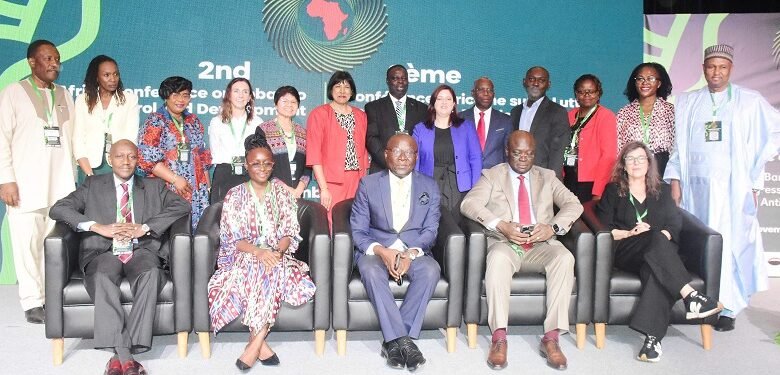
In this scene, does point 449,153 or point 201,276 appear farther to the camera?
point 449,153

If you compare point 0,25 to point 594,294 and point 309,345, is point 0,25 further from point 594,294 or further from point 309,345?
point 594,294

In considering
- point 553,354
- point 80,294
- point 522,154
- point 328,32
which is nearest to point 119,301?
point 80,294

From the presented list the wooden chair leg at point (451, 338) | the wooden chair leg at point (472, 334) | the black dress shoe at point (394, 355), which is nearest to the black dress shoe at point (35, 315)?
the black dress shoe at point (394, 355)

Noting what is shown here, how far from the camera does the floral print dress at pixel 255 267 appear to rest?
4219mm

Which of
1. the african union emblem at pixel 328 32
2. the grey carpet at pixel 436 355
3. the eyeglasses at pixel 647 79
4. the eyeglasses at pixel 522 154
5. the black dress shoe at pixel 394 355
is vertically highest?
the african union emblem at pixel 328 32

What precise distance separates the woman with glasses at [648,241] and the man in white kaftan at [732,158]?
0.54 meters

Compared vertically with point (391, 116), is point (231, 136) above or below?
below

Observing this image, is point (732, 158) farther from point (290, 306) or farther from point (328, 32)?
point (328, 32)

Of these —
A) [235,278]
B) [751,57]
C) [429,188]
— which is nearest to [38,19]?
[235,278]

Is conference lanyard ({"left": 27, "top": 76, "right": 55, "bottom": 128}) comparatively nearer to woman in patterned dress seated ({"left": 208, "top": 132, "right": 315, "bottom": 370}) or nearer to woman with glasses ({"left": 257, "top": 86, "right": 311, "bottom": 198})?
woman with glasses ({"left": 257, "top": 86, "right": 311, "bottom": 198})

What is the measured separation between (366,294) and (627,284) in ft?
5.17

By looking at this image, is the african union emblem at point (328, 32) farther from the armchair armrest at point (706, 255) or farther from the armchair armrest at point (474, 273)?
the armchair armrest at point (706, 255)

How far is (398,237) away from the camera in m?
4.62

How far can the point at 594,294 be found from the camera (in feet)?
14.8
